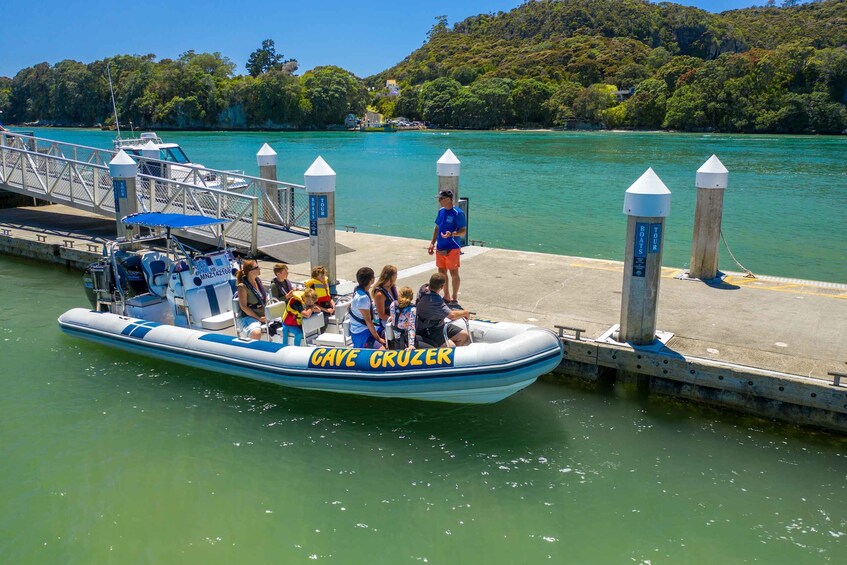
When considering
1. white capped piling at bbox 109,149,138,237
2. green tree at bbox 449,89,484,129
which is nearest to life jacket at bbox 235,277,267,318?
white capped piling at bbox 109,149,138,237

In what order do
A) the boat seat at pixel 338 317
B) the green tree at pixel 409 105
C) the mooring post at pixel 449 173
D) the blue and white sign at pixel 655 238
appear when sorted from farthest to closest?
the green tree at pixel 409 105 → the mooring post at pixel 449 173 → the boat seat at pixel 338 317 → the blue and white sign at pixel 655 238

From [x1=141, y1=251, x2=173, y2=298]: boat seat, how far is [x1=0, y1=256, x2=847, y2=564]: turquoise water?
4.85ft

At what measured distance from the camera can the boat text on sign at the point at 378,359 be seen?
7961 mm

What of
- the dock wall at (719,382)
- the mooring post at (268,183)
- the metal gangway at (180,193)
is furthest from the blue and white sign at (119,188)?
the dock wall at (719,382)

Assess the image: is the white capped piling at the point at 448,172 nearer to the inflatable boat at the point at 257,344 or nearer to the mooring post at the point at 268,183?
the mooring post at the point at 268,183

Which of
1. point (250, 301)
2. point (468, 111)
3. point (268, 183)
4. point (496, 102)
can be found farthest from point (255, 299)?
point (468, 111)

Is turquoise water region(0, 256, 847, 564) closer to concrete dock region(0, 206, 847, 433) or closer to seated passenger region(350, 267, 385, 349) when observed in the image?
concrete dock region(0, 206, 847, 433)

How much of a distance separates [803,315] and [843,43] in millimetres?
150700

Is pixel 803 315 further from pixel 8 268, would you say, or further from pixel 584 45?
pixel 584 45

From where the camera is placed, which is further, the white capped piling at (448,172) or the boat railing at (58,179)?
the boat railing at (58,179)

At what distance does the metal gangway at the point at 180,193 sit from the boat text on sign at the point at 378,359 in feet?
19.5

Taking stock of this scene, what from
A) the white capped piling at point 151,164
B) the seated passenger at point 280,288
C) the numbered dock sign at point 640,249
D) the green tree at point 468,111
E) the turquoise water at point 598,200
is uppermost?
the green tree at point 468,111

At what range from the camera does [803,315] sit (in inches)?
389

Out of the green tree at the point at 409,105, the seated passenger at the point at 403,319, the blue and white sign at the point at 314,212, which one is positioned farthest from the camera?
the green tree at the point at 409,105
